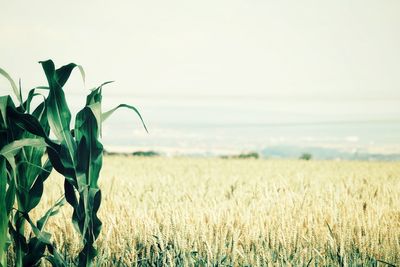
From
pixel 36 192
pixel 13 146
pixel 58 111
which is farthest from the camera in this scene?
pixel 36 192

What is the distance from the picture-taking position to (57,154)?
1869mm

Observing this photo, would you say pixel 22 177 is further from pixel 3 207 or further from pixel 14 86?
pixel 14 86

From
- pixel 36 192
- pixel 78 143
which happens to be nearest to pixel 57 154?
pixel 78 143

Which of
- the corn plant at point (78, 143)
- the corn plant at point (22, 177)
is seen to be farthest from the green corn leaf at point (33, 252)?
the corn plant at point (78, 143)

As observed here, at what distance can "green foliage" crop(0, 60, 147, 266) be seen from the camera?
1829 mm

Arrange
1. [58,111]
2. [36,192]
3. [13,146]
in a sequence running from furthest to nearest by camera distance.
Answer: [36,192], [58,111], [13,146]

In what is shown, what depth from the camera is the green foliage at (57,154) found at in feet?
6.00

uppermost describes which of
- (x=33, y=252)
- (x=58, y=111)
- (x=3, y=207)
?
(x=58, y=111)

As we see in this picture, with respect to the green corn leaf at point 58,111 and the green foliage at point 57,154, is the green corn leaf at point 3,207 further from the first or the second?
the green corn leaf at point 58,111

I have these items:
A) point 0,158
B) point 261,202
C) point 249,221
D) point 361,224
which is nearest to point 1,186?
point 0,158

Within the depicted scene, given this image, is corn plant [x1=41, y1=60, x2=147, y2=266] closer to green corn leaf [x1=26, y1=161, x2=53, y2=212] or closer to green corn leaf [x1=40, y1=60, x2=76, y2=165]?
green corn leaf [x1=40, y1=60, x2=76, y2=165]

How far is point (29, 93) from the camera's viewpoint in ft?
6.86

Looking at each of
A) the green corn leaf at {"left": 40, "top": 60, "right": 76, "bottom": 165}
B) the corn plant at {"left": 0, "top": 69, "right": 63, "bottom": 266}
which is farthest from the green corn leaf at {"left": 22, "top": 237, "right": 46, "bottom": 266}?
the green corn leaf at {"left": 40, "top": 60, "right": 76, "bottom": 165}

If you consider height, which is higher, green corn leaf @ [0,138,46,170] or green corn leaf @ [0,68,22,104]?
green corn leaf @ [0,68,22,104]
